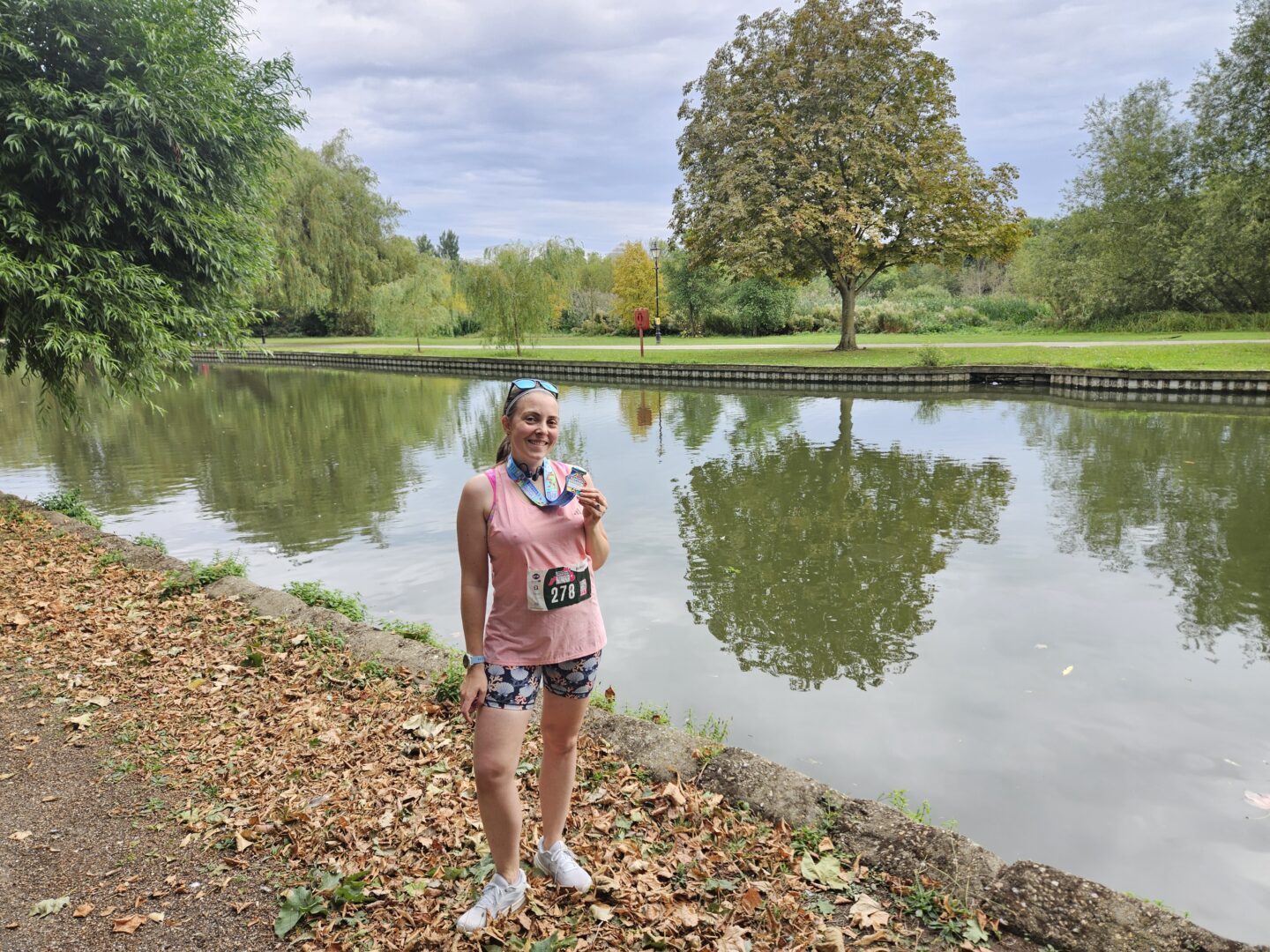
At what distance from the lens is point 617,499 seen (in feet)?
34.7

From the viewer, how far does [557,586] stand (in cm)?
235

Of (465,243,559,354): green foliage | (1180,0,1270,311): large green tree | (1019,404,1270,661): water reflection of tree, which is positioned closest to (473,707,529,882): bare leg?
(1019,404,1270,661): water reflection of tree

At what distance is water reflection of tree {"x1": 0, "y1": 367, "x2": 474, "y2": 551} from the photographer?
10.4m

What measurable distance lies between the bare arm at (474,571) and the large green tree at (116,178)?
6.09m

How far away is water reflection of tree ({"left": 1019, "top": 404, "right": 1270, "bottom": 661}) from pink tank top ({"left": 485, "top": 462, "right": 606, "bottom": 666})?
5453 millimetres

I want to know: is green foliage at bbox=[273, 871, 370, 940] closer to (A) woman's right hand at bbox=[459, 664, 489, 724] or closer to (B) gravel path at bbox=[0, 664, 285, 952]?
(B) gravel path at bbox=[0, 664, 285, 952]

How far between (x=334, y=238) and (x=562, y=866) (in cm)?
4290

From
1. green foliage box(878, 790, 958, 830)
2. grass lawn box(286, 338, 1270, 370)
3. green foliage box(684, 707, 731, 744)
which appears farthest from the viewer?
grass lawn box(286, 338, 1270, 370)

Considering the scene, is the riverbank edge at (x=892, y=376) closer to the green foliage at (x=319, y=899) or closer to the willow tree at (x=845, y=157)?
the willow tree at (x=845, y=157)

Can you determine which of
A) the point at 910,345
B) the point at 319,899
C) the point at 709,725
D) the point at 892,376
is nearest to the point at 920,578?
the point at 709,725

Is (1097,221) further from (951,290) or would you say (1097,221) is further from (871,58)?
(951,290)

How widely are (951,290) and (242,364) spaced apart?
52686 mm

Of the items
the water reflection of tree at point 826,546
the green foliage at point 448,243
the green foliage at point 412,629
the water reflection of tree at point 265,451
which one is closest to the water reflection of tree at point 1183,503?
the water reflection of tree at point 826,546

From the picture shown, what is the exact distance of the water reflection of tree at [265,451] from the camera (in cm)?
1044
